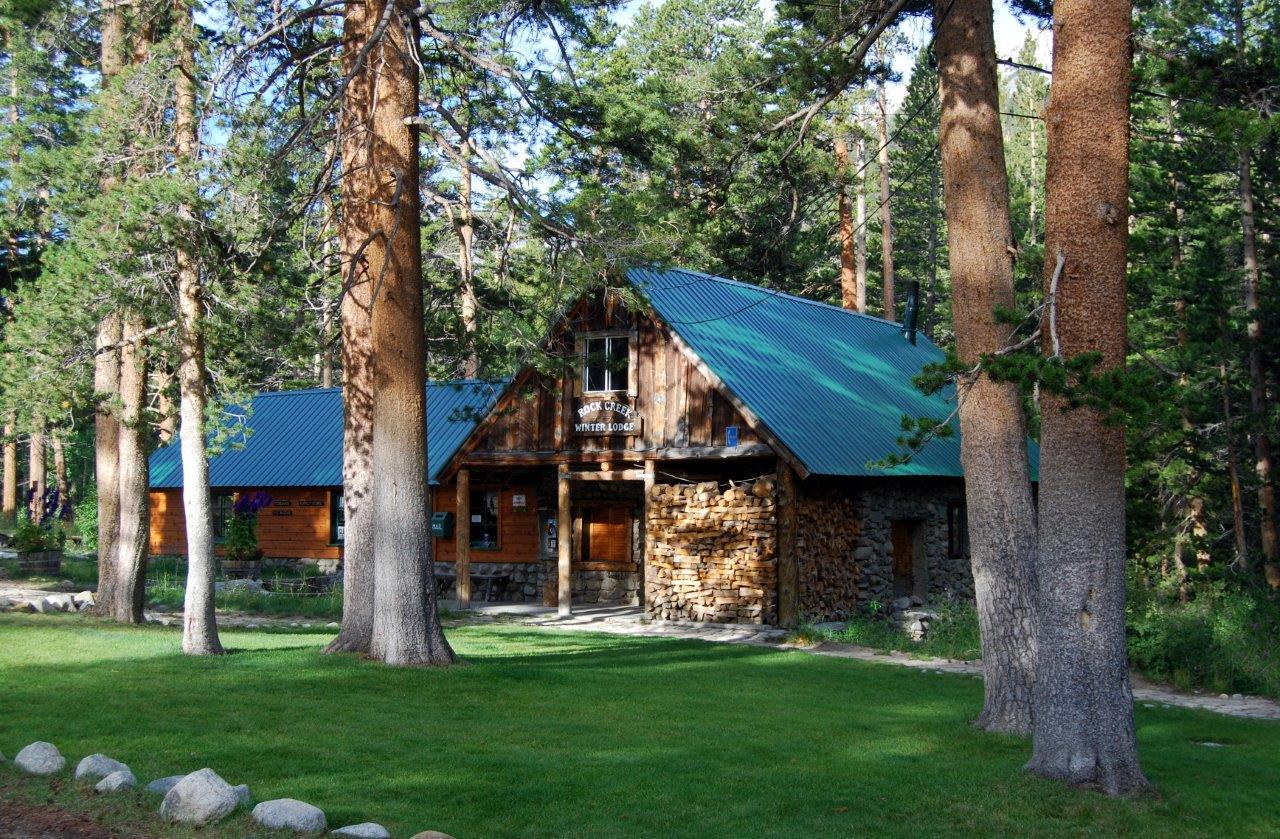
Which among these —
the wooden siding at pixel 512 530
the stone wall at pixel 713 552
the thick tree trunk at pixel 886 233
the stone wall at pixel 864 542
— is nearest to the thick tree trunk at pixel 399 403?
the stone wall at pixel 713 552

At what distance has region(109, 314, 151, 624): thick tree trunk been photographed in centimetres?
1683

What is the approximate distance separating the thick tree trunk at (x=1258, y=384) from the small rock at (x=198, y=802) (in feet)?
70.4

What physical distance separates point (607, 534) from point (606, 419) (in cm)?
420

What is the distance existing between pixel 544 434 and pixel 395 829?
16845 millimetres

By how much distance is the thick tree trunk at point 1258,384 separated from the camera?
23.3m

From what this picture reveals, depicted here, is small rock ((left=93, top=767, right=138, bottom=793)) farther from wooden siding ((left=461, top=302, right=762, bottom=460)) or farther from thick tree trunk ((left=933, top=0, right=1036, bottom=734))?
wooden siding ((left=461, top=302, right=762, bottom=460))

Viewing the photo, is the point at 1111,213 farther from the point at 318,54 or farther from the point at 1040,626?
the point at 318,54

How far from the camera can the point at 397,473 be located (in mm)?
13250

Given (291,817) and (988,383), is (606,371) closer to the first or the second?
(988,383)

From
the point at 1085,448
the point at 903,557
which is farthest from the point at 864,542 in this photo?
the point at 1085,448

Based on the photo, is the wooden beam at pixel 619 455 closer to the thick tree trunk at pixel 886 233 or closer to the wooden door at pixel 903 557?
the wooden door at pixel 903 557

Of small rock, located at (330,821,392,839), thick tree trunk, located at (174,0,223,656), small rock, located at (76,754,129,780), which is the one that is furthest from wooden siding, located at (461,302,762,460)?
small rock, located at (330,821,392,839)

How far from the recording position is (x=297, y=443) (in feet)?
104

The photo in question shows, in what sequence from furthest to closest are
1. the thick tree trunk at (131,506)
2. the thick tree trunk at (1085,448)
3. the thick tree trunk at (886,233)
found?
1. the thick tree trunk at (886,233)
2. the thick tree trunk at (131,506)
3. the thick tree trunk at (1085,448)
